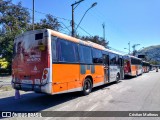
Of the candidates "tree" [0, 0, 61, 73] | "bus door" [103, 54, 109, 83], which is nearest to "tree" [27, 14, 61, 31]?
"tree" [0, 0, 61, 73]

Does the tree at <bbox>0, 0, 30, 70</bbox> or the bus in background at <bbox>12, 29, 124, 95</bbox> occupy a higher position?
the tree at <bbox>0, 0, 30, 70</bbox>

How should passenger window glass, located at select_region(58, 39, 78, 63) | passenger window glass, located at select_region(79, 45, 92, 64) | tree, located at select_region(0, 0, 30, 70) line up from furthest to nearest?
1. tree, located at select_region(0, 0, 30, 70)
2. passenger window glass, located at select_region(79, 45, 92, 64)
3. passenger window glass, located at select_region(58, 39, 78, 63)

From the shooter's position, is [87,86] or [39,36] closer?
[39,36]

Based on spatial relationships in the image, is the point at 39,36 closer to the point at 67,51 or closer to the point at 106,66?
the point at 67,51

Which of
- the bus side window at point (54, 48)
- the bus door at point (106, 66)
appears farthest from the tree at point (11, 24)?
the bus side window at point (54, 48)

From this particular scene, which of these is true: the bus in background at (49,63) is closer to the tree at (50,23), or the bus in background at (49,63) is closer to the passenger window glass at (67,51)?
the passenger window glass at (67,51)

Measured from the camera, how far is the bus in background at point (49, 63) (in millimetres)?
8406

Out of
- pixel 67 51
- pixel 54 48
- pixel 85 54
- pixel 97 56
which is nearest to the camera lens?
pixel 54 48

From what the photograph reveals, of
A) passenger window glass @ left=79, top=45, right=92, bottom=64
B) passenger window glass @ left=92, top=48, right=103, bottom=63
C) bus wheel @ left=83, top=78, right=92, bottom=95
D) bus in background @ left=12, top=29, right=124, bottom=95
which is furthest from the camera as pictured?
passenger window glass @ left=92, top=48, right=103, bottom=63

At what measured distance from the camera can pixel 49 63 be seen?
27.4ft

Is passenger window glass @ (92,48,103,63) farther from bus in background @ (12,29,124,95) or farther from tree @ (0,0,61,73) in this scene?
tree @ (0,0,61,73)

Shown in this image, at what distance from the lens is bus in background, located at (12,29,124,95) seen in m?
8.41

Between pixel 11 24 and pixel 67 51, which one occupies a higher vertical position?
pixel 11 24

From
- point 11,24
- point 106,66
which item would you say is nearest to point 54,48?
point 106,66
